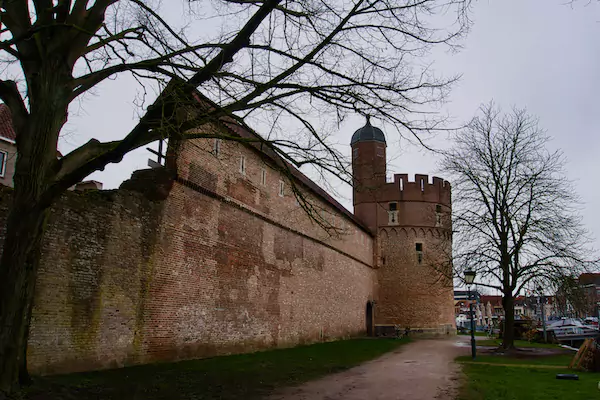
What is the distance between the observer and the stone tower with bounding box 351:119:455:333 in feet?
109

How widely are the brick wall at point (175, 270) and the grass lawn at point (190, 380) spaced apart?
0.66 m

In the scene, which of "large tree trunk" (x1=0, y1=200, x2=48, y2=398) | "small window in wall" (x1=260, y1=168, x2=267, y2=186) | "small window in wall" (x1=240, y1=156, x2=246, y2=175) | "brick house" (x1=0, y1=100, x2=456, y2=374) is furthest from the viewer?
"small window in wall" (x1=260, y1=168, x2=267, y2=186)

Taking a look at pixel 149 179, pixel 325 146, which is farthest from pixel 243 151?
pixel 325 146

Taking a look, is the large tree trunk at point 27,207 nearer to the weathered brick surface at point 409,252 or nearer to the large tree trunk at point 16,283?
the large tree trunk at point 16,283

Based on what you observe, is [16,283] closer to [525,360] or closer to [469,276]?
[469,276]

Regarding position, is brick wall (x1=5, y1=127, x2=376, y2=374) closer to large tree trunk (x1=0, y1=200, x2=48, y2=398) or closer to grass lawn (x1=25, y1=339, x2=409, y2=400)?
grass lawn (x1=25, y1=339, x2=409, y2=400)

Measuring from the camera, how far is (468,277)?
54.2 ft

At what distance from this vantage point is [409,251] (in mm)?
34000

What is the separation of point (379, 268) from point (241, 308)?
67.1 feet

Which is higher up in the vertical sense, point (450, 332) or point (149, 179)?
point (149, 179)

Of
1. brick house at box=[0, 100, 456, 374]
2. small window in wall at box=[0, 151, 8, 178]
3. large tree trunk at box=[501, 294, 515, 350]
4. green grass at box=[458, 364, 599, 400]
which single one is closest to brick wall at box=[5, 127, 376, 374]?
brick house at box=[0, 100, 456, 374]

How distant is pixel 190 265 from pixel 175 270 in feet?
2.02

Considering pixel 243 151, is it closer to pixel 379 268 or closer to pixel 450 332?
pixel 379 268

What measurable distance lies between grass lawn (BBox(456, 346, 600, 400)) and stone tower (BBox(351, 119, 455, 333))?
1894 cm
